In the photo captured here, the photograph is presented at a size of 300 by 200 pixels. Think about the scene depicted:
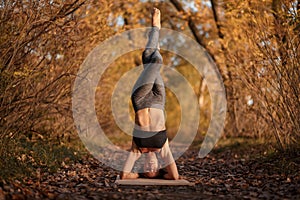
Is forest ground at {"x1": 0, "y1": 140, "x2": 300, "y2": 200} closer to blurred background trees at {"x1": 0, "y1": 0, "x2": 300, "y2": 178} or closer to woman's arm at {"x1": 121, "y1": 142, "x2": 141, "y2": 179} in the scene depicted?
woman's arm at {"x1": 121, "y1": 142, "x2": 141, "y2": 179}

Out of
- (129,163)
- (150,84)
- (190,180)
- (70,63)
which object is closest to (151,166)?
(129,163)

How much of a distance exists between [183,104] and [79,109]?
1918cm

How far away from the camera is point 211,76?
14328mm

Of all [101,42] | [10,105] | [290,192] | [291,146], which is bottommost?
[290,192]

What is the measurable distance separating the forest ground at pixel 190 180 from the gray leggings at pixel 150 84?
1.18 metres

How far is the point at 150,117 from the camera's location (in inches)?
253

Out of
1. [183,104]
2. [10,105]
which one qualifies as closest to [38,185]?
[10,105]

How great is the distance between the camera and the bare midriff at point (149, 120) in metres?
6.41

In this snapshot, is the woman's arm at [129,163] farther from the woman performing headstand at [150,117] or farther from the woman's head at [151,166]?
the woman's head at [151,166]

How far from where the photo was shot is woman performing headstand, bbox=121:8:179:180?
6355 millimetres

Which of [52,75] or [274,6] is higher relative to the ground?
[274,6]

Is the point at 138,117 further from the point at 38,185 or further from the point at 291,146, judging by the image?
the point at 291,146

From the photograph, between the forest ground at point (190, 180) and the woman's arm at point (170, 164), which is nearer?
the forest ground at point (190, 180)

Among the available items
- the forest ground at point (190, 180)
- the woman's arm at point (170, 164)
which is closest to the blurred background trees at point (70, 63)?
the forest ground at point (190, 180)
